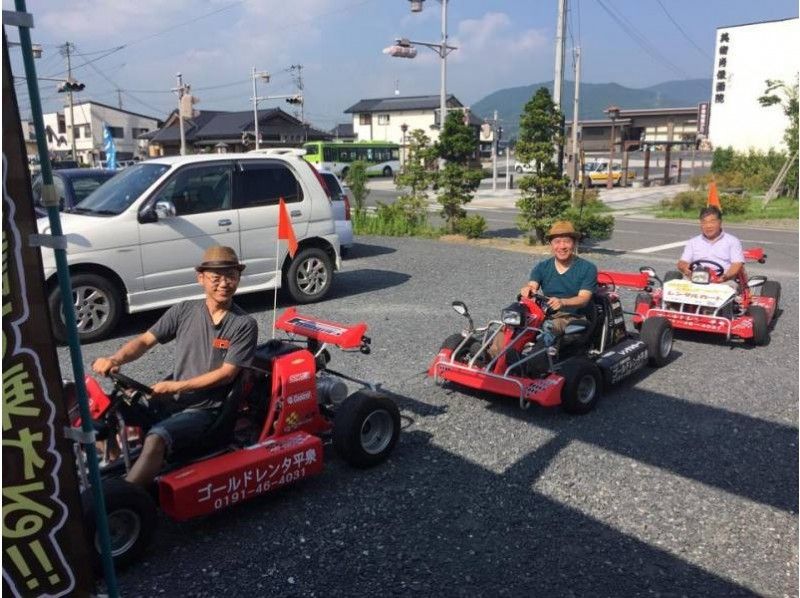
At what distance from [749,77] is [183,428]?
5200cm

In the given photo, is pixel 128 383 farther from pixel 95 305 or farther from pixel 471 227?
pixel 471 227

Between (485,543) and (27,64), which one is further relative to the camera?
(485,543)

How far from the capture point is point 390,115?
79750 mm

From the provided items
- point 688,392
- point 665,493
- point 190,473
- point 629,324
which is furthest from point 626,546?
point 629,324

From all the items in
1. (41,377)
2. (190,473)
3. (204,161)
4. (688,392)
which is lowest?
(688,392)

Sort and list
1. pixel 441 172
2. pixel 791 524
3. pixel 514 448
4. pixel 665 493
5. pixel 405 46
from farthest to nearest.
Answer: pixel 405 46 → pixel 441 172 → pixel 514 448 → pixel 665 493 → pixel 791 524

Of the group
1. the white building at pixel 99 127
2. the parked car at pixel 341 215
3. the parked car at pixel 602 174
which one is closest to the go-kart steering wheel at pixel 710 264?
the parked car at pixel 341 215

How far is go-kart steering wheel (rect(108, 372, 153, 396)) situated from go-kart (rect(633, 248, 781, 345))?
5.63m

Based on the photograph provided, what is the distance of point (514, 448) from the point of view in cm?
491

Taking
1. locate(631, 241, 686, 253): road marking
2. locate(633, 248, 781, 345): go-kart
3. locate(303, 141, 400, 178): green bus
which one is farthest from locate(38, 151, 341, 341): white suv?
locate(303, 141, 400, 178): green bus

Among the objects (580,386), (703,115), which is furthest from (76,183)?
(703,115)

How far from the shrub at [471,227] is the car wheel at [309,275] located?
7712 mm

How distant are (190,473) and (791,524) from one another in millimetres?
3365

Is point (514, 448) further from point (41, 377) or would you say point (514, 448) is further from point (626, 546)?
A: point (41, 377)
